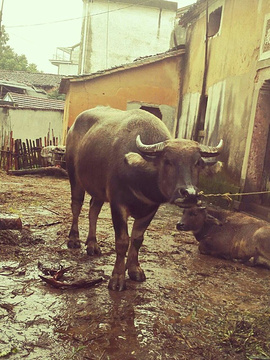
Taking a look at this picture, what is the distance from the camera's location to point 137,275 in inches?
168

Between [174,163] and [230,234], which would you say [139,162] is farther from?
[230,234]

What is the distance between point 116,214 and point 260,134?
5118mm

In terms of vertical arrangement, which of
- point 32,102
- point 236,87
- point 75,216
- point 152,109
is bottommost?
point 75,216

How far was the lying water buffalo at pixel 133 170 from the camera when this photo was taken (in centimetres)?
356

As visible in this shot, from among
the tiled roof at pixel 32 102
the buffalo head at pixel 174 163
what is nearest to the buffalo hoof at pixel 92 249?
the buffalo head at pixel 174 163

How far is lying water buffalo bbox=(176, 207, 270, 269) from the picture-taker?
5164 millimetres

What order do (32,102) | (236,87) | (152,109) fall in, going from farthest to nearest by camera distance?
(32,102) → (152,109) → (236,87)

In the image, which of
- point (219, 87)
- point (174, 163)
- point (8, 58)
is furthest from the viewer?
point (8, 58)

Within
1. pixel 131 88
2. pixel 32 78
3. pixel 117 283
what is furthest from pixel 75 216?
pixel 32 78

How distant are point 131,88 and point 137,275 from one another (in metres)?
10.5

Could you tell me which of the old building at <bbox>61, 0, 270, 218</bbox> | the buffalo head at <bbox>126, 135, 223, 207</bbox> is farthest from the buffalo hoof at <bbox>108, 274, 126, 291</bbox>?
the old building at <bbox>61, 0, 270, 218</bbox>

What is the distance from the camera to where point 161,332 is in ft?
10.3

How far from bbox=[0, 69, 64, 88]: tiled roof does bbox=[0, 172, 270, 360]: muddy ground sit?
31363 millimetres

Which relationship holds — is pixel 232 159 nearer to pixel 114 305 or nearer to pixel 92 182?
pixel 92 182
